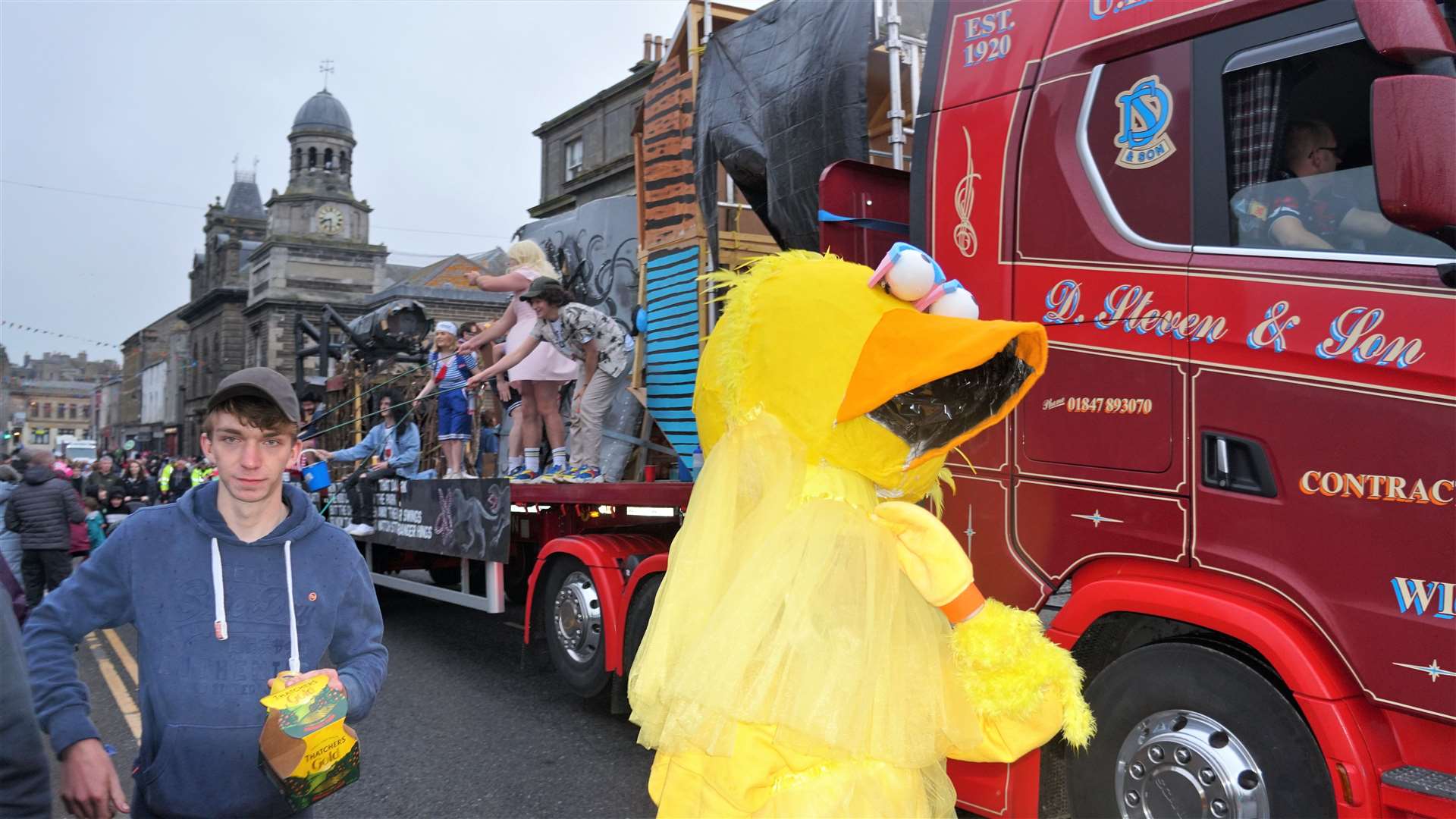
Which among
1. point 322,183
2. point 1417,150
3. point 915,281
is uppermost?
point 322,183

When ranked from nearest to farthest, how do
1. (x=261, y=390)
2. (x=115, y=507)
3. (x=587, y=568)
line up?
(x=261, y=390), (x=587, y=568), (x=115, y=507)

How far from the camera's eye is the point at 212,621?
6.72ft

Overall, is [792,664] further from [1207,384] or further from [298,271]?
[298,271]

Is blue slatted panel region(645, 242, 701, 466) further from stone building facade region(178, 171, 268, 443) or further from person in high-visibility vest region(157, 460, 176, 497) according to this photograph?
stone building facade region(178, 171, 268, 443)

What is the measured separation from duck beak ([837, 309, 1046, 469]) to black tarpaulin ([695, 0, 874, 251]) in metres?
2.72

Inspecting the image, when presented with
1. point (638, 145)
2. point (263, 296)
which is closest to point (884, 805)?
point (638, 145)

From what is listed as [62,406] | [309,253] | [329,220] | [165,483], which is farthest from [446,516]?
[62,406]

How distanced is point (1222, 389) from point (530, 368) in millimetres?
5381

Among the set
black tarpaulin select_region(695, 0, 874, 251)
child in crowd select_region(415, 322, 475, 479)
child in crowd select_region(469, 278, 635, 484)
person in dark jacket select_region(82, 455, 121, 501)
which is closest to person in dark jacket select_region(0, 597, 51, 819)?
black tarpaulin select_region(695, 0, 874, 251)

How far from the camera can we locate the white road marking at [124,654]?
23.4 feet

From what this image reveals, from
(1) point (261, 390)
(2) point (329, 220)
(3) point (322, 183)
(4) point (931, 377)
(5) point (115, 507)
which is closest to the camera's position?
(4) point (931, 377)

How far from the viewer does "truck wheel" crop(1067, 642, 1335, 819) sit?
253 cm

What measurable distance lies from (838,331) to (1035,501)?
5.09 feet

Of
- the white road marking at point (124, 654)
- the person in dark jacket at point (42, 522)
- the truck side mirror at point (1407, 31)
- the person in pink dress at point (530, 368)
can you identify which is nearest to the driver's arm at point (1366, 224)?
the truck side mirror at point (1407, 31)
